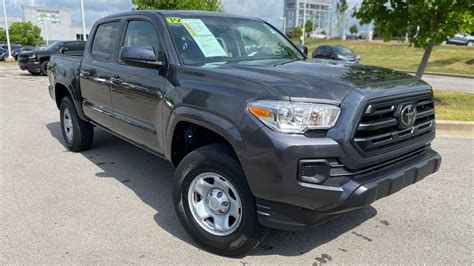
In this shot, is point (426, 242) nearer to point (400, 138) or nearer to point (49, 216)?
point (400, 138)

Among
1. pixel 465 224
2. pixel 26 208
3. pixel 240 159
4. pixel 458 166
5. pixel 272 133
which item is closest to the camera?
pixel 272 133

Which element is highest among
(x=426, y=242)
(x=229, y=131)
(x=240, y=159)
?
(x=229, y=131)

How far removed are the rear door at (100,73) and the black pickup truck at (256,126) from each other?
35 cm

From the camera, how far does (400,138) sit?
2.90m

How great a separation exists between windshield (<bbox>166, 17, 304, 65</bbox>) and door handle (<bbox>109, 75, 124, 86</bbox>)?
854 millimetres

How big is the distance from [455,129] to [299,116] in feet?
18.2

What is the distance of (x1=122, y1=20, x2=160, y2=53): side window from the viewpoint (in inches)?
156

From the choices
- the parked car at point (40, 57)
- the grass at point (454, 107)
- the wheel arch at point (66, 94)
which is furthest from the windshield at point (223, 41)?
the parked car at point (40, 57)

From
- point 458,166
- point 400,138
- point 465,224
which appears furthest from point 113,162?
point 458,166

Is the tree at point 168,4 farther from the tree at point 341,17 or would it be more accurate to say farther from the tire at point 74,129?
the tree at point 341,17

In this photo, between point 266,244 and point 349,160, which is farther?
point 266,244

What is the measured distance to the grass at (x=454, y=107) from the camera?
7.62 metres

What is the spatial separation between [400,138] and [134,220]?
2.39 metres

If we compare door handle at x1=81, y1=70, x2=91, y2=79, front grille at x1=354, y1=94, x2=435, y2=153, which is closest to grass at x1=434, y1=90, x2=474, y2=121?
front grille at x1=354, y1=94, x2=435, y2=153
